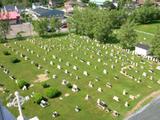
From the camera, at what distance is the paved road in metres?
39.0

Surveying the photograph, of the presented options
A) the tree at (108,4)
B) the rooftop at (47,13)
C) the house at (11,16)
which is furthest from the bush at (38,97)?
the tree at (108,4)

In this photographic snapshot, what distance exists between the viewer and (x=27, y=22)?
380ft

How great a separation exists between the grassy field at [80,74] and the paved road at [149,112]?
1599 millimetres

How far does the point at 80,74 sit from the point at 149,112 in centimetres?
1662

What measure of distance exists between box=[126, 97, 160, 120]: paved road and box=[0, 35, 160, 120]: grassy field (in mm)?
1599

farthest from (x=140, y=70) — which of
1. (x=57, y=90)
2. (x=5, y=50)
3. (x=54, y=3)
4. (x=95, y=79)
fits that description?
(x=54, y=3)

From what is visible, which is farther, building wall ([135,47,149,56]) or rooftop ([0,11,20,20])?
rooftop ([0,11,20,20])

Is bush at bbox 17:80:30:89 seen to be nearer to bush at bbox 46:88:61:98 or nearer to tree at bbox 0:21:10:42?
bush at bbox 46:88:61:98

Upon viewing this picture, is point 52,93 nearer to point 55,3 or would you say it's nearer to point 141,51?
point 141,51

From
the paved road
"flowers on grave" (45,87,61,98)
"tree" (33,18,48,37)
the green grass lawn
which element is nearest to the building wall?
the paved road

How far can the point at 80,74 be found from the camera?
2098 inches

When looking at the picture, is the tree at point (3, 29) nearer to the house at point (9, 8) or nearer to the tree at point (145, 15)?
the house at point (9, 8)

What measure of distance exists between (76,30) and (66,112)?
5157cm

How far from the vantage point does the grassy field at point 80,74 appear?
41188mm
